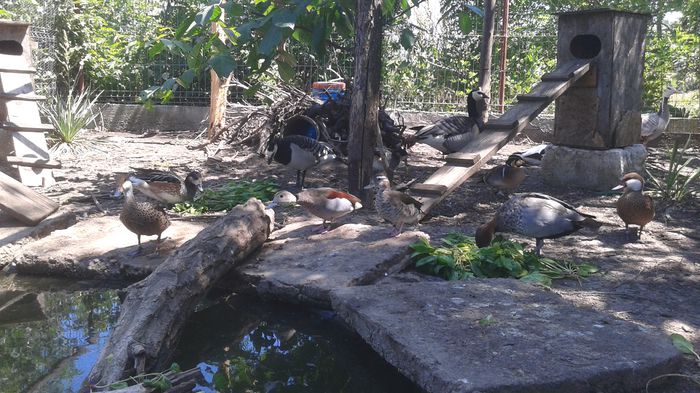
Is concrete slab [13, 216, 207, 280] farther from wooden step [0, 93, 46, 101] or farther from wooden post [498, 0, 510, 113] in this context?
wooden post [498, 0, 510, 113]

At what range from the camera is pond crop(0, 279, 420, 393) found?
343 centimetres

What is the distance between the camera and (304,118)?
29.2 feet

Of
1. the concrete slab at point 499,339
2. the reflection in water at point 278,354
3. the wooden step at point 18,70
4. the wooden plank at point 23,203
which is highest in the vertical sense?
the wooden step at point 18,70

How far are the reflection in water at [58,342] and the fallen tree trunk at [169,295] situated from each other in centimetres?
32

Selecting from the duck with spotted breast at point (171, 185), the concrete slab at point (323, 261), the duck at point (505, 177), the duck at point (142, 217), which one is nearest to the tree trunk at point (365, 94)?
the concrete slab at point (323, 261)

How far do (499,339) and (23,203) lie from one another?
4.39 meters

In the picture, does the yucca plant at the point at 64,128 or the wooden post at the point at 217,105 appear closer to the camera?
the yucca plant at the point at 64,128

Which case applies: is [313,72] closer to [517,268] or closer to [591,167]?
[591,167]

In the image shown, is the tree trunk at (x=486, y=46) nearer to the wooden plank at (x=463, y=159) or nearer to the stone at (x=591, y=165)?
the stone at (x=591, y=165)

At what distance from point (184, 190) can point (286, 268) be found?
236cm

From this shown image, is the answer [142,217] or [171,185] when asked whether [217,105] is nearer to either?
[171,185]

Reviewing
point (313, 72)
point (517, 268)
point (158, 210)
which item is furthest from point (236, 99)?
point (517, 268)

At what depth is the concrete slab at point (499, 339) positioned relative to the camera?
2818mm

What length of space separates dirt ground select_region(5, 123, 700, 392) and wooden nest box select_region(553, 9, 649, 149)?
2.33 ft
